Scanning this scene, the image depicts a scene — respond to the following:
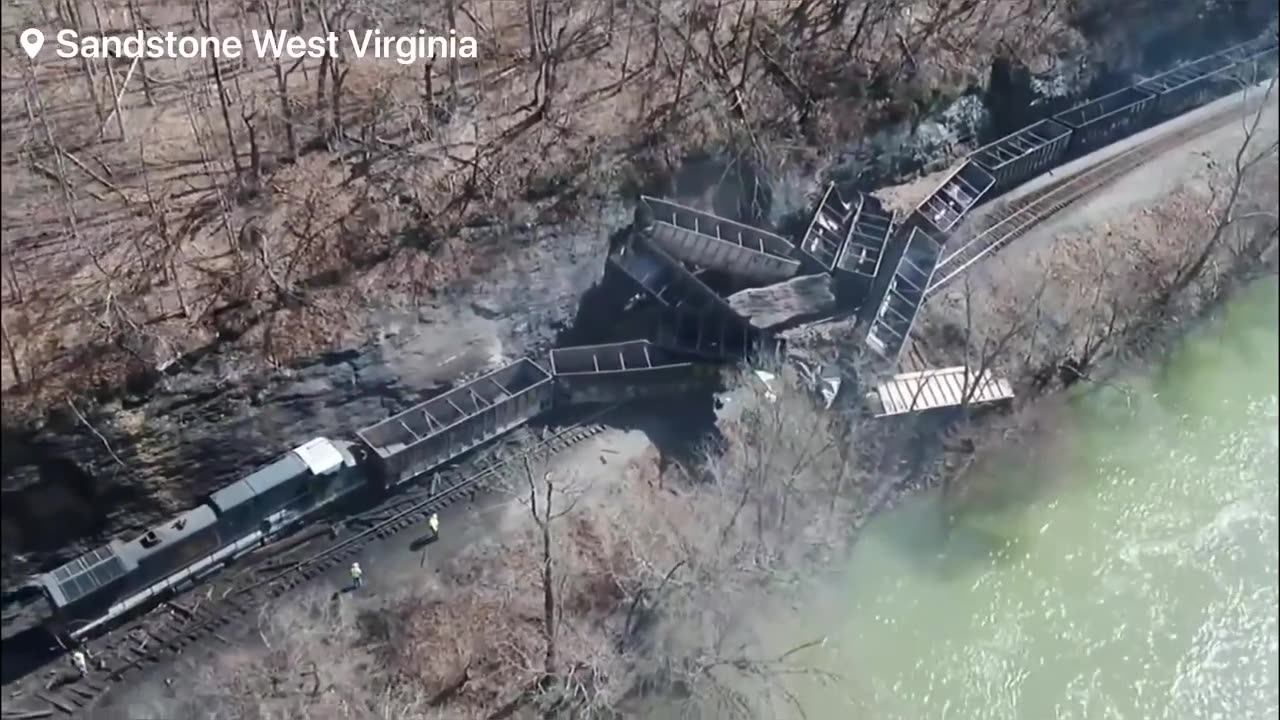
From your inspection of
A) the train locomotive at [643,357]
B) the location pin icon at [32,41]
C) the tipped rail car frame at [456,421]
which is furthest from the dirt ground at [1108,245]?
the location pin icon at [32,41]

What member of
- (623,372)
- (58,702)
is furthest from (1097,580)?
(58,702)

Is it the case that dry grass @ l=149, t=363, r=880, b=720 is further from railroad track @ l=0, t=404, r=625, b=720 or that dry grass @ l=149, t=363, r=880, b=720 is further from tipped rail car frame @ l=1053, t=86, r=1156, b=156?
tipped rail car frame @ l=1053, t=86, r=1156, b=156

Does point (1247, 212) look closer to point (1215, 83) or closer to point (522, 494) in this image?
point (1215, 83)

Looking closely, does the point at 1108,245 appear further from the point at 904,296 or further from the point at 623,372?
the point at 623,372

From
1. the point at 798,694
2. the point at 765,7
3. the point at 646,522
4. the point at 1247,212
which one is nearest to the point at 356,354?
the point at 646,522

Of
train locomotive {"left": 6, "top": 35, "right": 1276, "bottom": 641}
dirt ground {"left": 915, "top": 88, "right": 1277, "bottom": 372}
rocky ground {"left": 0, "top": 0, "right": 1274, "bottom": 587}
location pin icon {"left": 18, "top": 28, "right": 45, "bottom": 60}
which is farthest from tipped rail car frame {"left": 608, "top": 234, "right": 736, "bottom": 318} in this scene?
location pin icon {"left": 18, "top": 28, "right": 45, "bottom": 60}

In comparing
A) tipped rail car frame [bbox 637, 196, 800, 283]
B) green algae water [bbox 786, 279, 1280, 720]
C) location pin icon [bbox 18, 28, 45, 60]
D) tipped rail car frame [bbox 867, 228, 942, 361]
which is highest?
location pin icon [bbox 18, 28, 45, 60]
